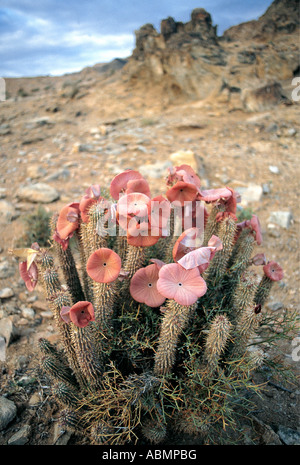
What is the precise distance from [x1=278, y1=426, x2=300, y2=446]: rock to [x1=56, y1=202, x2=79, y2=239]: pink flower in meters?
1.77

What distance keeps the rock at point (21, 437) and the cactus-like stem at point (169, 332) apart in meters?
0.94

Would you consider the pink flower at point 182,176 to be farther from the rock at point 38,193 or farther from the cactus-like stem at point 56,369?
the rock at point 38,193

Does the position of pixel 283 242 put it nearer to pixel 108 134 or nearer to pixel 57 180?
pixel 57 180

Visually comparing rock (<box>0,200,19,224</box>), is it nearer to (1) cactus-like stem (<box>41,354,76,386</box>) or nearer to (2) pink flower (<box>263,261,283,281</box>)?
(1) cactus-like stem (<box>41,354,76,386</box>)

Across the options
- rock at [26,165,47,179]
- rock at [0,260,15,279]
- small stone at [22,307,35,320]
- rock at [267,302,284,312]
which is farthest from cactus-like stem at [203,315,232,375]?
rock at [26,165,47,179]

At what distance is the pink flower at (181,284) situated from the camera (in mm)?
1422

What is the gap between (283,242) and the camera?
4.27 m

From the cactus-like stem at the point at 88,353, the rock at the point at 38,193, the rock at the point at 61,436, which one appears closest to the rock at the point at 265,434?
the cactus-like stem at the point at 88,353

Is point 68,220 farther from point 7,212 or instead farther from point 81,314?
point 7,212

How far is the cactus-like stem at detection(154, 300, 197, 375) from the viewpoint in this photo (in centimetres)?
158

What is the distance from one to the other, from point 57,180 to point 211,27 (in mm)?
10325

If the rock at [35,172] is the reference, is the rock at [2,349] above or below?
below

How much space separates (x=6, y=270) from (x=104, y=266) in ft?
8.15

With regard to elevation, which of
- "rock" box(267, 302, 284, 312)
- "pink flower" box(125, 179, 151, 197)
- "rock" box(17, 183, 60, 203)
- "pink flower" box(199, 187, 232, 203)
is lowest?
"rock" box(267, 302, 284, 312)
